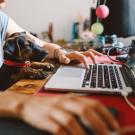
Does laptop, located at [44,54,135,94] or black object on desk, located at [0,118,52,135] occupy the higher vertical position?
black object on desk, located at [0,118,52,135]

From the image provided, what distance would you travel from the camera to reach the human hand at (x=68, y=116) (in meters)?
0.38

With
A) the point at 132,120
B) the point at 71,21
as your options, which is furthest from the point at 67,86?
the point at 71,21

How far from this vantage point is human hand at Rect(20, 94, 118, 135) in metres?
0.38

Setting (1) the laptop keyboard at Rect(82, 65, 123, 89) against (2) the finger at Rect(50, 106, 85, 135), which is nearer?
(2) the finger at Rect(50, 106, 85, 135)

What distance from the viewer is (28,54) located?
1.06m

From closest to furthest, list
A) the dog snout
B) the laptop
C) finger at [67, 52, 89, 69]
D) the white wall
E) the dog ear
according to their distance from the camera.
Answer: the laptop < the dog ear < the dog snout < finger at [67, 52, 89, 69] < the white wall

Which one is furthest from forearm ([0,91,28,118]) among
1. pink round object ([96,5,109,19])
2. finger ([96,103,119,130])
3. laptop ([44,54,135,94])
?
pink round object ([96,5,109,19])

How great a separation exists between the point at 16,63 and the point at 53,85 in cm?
22

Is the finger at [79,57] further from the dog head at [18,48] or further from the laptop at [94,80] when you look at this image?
the dog head at [18,48]

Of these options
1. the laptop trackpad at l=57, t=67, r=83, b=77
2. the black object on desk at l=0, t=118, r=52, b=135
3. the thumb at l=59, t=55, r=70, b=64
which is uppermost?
the black object on desk at l=0, t=118, r=52, b=135

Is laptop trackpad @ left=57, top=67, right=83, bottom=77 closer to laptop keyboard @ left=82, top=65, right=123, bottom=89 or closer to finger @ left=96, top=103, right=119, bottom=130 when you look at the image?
laptop keyboard @ left=82, top=65, right=123, bottom=89

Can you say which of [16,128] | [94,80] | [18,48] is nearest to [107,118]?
[16,128]

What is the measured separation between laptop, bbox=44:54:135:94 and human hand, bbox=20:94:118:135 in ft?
1.36

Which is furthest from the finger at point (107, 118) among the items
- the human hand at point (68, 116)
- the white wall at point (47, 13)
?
the white wall at point (47, 13)
